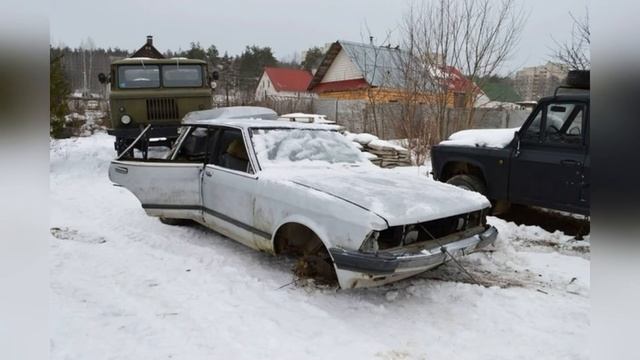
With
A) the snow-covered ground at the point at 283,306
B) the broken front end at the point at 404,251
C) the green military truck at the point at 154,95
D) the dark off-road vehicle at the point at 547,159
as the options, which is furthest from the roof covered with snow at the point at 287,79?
the broken front end at the point at 404,251

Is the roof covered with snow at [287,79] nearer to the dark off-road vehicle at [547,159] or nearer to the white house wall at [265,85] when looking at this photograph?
the white house wall at [265,85]

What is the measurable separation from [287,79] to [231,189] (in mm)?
40272

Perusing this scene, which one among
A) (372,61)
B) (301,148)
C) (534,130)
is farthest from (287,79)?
(301,148)

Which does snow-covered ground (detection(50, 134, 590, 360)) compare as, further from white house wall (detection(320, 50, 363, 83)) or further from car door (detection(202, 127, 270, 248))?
white house wall (detection(320, 50, 363, 83))

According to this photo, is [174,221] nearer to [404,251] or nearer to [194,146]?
[194,146]

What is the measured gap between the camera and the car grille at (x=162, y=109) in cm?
1018

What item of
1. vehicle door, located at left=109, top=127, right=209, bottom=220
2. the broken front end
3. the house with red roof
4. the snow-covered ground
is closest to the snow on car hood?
the snow-covered ground

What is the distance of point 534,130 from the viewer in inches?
217

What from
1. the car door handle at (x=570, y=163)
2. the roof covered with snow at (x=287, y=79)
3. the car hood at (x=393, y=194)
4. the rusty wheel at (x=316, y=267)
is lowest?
the rusty wheel at (x=316, y=267)

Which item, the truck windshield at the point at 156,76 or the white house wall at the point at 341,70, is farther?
the white house wall at the point at 341,70

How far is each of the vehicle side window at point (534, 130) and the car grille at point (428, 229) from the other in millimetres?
2019

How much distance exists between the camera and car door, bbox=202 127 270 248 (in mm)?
4164
